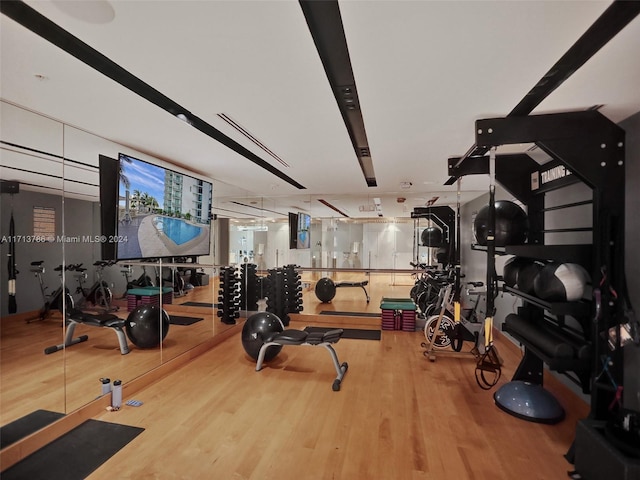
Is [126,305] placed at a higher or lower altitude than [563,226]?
lower

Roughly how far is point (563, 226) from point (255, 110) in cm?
303

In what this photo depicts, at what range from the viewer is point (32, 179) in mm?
2203

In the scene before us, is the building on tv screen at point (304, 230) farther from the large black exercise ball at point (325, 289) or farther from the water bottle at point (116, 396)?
the water bottle at point (116, 396)

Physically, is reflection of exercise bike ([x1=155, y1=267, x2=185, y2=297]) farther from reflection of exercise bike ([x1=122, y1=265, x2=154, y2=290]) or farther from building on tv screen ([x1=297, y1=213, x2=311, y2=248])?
building on tv screen ([x1=297, y1=213, x2=311, y2=248])

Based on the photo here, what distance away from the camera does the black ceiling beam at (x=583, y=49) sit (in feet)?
4.36

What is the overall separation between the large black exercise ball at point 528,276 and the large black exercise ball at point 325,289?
440 centimetres

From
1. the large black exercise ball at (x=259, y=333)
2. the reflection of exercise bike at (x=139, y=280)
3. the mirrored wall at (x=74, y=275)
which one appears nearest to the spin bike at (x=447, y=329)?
the large black exercise ball at (x=259, y=333)

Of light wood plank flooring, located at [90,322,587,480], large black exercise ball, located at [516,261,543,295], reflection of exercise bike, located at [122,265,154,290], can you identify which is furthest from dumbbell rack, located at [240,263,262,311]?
large black exercise ball, located at [516,261,543,295]

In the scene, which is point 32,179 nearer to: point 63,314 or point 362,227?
point 63,314

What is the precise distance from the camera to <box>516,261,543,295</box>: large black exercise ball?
2.43 metres

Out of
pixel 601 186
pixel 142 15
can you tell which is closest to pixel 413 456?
pixel 601 186

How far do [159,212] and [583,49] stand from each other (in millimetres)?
3340

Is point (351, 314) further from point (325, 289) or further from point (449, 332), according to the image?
point (449, 332)

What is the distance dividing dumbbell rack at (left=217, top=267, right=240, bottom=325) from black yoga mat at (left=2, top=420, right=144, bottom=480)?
2.63m
